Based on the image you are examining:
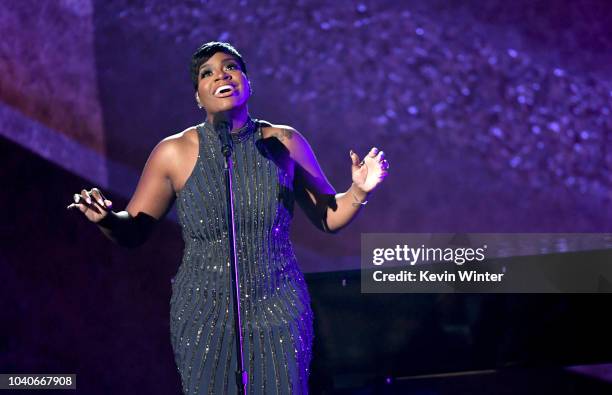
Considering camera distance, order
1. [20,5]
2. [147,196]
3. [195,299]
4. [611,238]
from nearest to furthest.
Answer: [195,299] < [147,196] < [20,5] < [611,238]

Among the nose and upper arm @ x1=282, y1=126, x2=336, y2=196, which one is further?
upper arm @ x1=282, y1=126, x2=336, y2=196

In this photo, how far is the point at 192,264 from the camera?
7.11 ft

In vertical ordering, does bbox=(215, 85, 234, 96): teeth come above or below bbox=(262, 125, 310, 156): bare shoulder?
above

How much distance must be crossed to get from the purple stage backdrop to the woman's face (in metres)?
1.69

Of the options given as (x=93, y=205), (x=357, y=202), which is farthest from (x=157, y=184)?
(x=357, y=202)

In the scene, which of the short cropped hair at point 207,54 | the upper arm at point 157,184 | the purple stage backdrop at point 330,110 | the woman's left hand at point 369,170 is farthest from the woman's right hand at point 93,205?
the purple stage backdrop at point 330,110

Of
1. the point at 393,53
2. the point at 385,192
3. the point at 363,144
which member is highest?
the point at 393,53

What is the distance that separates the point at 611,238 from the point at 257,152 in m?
2.75

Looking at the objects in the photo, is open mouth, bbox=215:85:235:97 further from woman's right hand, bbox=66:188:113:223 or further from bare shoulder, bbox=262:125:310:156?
woman's right hand, bbox=66:188:113:223

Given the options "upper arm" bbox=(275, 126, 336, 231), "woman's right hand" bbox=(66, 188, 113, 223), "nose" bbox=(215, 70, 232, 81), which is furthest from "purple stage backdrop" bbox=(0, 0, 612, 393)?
"woman's right hand" bbox=(66, 188, 113, 223)

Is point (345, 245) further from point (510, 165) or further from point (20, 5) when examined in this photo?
point (20, 5)

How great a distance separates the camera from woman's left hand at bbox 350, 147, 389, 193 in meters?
2.14

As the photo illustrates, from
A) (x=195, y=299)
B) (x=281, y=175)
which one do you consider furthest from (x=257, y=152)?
(x=195, y=299)

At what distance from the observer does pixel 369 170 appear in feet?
7.11
